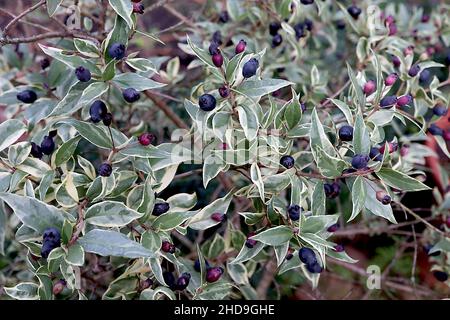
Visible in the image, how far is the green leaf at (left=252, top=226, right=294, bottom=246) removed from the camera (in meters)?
0.92

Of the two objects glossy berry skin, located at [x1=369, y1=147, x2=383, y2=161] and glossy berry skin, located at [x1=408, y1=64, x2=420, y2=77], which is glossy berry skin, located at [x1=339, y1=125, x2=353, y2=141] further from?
glossy berry skin, located at [x1=408, y1=64, x2=420, y2=77]

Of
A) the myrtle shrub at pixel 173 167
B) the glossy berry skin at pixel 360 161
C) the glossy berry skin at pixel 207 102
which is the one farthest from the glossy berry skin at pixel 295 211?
the glossy berry skin at pixel 207 102

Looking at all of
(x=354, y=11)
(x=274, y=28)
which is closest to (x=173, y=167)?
(x=274, y=28)

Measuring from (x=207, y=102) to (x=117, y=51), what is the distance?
18 centimetres

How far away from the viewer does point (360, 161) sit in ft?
2.91

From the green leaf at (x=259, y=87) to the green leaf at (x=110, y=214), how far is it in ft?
0.91

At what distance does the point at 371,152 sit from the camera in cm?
96

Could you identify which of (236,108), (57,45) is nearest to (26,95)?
(57,45)

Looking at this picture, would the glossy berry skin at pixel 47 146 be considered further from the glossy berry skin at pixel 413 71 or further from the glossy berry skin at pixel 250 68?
the glossy berry skin at pixel 413 71

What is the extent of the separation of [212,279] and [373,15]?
0.76 m

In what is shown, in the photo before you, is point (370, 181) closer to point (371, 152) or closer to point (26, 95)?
point (371, 152)

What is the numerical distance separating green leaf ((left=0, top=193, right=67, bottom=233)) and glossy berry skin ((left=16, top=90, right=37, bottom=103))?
0.32m

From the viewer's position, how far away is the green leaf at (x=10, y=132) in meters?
0.99

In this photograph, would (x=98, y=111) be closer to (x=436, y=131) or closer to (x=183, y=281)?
(x=183, y=281)
